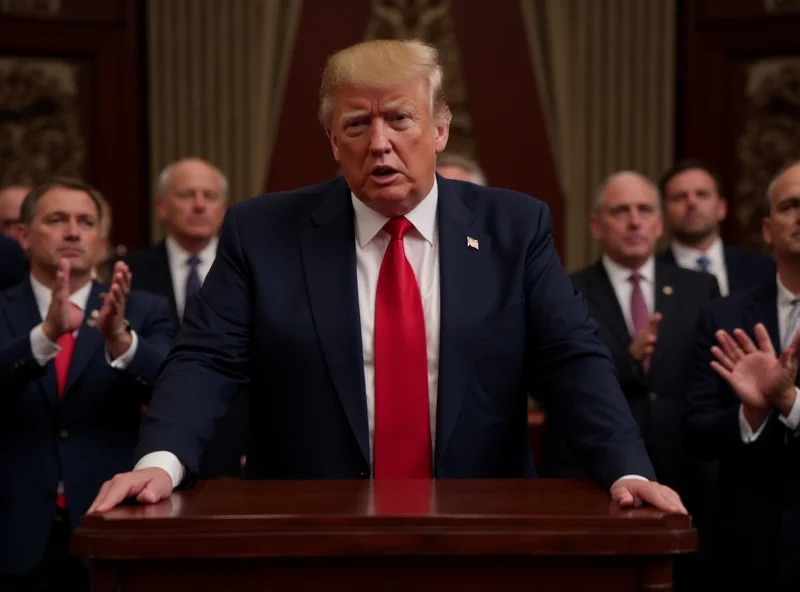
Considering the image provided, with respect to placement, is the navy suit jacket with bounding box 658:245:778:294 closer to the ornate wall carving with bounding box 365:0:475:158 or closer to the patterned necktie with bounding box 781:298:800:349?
the patterned necktie with bounding box 781:298:800:349

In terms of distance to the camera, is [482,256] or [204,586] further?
[482,256]

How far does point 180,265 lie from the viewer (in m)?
4.76

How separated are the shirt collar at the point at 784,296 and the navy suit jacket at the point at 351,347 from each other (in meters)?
1.30

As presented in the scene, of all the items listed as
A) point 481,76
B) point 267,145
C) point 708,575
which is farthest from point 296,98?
point 708,575

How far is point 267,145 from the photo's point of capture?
22.7 feet

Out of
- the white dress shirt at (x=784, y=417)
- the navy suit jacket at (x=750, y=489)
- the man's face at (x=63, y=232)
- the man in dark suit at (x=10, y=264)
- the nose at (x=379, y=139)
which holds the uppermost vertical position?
the nose at (x=379, y=139)

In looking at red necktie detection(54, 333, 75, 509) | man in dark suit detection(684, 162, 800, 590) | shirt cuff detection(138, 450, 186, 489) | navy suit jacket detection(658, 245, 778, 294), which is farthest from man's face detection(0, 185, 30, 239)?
shirt cuff detection(138, 450, 186, 489)

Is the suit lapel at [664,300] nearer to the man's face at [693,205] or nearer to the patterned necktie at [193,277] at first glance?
the man's face at [693,205]

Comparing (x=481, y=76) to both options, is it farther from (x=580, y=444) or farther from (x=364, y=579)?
(x=364, y=579)

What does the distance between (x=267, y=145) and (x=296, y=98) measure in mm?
307

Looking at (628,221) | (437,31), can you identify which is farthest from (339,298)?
(437,31)

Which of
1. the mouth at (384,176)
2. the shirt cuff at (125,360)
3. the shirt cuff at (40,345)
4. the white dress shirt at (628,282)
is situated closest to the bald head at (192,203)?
the shirt cuff at (125,360)

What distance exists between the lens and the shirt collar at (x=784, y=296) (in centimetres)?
352

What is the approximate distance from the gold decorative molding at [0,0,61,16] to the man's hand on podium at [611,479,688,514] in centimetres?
534
